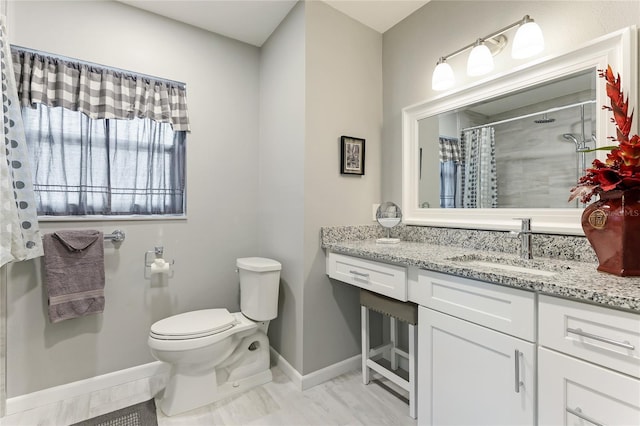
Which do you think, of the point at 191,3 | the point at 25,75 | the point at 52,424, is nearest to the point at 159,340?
the point at 52,424

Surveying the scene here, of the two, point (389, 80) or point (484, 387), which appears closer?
point (484, 387)

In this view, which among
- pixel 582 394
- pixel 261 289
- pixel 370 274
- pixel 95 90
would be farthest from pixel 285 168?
pixel 582 394

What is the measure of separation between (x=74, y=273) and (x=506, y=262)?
2.29m

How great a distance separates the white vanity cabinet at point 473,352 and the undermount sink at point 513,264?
0.15 metres

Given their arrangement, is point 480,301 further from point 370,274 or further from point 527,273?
point 370,274

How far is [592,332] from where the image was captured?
853 millimetres

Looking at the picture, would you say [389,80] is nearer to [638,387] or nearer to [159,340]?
[638,387]

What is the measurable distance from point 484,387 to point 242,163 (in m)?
2.01

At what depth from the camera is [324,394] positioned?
181 centimetres

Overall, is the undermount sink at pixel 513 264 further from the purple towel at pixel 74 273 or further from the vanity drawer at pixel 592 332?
the purple towel at pixel 74 273

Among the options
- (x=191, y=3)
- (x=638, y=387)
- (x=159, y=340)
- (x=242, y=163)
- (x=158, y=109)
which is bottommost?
(x=159, y=340)

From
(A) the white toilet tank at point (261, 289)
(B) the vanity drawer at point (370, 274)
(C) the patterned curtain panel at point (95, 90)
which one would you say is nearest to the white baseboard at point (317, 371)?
(A) the white toilet tank at point (261, 289)

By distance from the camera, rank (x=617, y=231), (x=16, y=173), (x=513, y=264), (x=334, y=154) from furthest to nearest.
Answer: (x=334, y=154) < (x=16, y=173) < (x=513, y=264) < (x=617, y=231)

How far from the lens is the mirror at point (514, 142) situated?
128 cm
